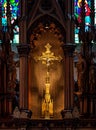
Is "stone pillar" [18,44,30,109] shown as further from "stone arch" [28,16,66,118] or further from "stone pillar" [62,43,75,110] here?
"stone pillar" [62,43,75,110]

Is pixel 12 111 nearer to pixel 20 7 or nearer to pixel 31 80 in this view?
pixel 31 80

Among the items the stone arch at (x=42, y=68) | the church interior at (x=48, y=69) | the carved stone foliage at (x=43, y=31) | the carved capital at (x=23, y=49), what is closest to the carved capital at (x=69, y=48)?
the church interior at (x=48, y=69)

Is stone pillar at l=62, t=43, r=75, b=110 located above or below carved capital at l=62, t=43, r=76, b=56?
below

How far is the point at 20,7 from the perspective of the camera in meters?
25.6

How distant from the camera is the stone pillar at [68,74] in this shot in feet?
81.2

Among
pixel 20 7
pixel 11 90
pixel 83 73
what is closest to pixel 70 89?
pixel 83 73

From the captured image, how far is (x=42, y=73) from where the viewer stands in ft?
84.7

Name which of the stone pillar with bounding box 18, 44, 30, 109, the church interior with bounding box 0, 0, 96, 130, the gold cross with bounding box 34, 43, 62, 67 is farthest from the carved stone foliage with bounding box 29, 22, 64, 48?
the stone pillar with bounding box 18, 44, 30, 109

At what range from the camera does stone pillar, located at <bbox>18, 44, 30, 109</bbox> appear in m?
24.7

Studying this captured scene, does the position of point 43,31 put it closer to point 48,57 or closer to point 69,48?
point 48,57

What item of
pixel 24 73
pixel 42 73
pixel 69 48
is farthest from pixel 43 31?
pixel 24 73

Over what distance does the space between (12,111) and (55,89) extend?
87.1 inches

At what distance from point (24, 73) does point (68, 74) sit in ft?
5.99

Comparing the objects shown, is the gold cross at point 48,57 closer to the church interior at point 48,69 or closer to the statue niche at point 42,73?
the church interior at point 48,69
